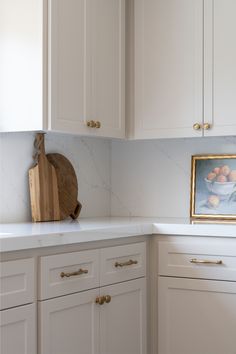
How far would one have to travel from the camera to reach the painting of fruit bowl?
335cm

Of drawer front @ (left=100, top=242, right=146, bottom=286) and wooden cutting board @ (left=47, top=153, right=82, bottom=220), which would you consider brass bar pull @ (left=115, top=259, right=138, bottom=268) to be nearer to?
drawer front @ (left=100, top=242, right=146, bottom=286)

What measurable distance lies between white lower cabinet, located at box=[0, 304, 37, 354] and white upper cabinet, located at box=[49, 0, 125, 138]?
0.89m

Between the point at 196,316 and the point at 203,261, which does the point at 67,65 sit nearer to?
the point at 203,261

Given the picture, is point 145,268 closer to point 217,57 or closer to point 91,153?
point 91,153

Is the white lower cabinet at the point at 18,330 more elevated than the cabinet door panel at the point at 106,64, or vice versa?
the cabinet door panel at the point at 106,64

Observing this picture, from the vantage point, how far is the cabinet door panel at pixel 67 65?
112 inches

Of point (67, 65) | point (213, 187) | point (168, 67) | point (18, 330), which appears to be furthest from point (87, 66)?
point (18, 330)

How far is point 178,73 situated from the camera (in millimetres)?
3248

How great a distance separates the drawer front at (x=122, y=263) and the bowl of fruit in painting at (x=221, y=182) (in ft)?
1.91

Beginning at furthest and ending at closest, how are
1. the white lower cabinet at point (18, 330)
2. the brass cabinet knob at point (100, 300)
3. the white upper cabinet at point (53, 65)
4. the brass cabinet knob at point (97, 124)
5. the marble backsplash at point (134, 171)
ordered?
the marble backsplash at point (134, 171)
the brass cabinet knob at point (97, 124)
the white upper cabinet at point (53, 65)
the brass cabinet knob at point (100, 300)
the white lower cabinet at point (18, 330)

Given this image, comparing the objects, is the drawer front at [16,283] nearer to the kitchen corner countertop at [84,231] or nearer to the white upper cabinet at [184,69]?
the kitchen corner countertop at [84,231]

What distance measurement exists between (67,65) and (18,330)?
49.6 inches

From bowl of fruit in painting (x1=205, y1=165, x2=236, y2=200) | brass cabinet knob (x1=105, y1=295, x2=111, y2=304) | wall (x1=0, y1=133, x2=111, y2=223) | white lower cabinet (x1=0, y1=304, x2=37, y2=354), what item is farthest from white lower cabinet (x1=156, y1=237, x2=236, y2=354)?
white lower cabinet (x1=0, y1=304, x2=37, y2=354)

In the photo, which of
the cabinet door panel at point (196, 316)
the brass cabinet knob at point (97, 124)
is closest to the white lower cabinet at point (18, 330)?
the cabinet door panel at point (196, 316)
